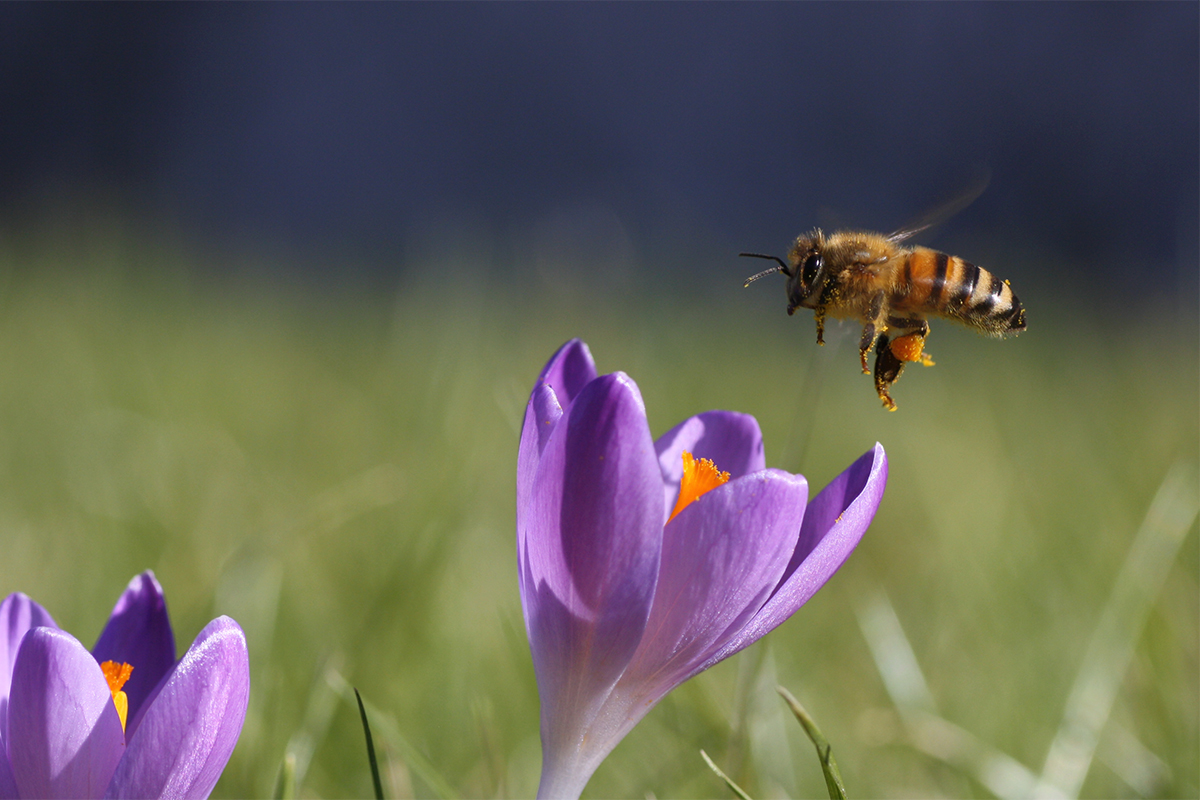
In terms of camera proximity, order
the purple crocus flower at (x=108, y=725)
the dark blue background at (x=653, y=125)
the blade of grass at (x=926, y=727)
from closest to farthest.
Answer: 1. the purple crocus flower at (x=108, y=725)
2. the blade of grass at (x=926, y=727)
3. the dark blue background at (x=653, y=125)

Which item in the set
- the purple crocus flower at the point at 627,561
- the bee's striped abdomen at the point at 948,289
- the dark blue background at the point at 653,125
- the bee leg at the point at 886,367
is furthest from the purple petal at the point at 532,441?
the dark blue background at the point at 653,125

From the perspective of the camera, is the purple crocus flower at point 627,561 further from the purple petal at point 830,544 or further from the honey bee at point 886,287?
the honey bee at point 886,287

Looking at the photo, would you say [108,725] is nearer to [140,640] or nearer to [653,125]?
[140,640]

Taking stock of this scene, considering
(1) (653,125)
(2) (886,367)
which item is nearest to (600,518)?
(2) (886,367)

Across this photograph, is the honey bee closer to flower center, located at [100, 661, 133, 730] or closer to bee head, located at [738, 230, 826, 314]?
bee head, located at [738, 230, 826, 314]

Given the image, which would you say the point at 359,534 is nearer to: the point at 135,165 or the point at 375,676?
the point at 375,676

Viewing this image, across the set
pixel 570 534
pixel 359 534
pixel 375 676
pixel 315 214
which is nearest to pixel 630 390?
pixel 570 534

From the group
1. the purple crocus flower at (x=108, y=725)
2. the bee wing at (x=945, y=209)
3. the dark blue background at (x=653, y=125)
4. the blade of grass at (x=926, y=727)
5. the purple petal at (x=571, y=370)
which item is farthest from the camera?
the dark blue background at (x=653, y=125)
